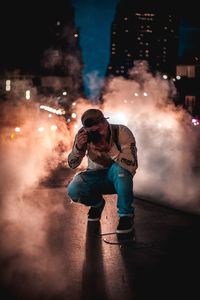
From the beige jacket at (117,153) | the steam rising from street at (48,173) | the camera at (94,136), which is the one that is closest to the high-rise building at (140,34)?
the steam rising from street at (48,173)

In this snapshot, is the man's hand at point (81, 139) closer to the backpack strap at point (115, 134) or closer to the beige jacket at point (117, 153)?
the beige jacket at point (117, 153)

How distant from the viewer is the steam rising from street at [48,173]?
3.89 meters

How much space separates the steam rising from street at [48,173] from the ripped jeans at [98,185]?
501 mm

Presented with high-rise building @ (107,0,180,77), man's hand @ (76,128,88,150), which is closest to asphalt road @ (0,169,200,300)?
man's hand @ (76,128,88,150)

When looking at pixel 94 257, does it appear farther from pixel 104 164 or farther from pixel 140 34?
pixel 140 34

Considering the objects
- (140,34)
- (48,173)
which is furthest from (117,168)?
→ (140,34)

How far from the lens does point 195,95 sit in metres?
52.7

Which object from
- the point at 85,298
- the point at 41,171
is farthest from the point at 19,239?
the point at 41,171

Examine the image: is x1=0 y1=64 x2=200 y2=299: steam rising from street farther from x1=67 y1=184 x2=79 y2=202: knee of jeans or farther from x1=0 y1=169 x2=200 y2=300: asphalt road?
x1=67 y1=184 x2=79 y2=202: knee of jeans

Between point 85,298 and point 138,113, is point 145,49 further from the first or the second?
point 85,298

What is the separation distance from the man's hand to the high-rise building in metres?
95.1

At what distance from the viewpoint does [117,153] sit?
489 centimetres

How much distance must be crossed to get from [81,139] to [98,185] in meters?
0.60

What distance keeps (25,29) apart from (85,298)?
136 ft
